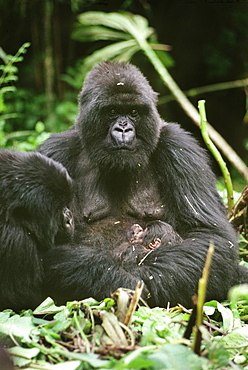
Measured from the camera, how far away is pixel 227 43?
7.06 m

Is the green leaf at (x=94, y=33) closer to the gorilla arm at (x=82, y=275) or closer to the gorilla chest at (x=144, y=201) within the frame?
the gorilla chest at (x=144, y=201)

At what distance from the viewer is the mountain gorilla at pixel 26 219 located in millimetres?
2703

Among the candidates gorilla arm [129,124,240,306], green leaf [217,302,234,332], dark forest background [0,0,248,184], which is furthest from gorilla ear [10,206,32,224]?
dark forest background [0,0,248,184]

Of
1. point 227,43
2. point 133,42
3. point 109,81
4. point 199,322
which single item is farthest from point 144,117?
point 227,43

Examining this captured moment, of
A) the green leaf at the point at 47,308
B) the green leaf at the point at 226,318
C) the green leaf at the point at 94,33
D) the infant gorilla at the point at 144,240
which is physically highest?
the green leaf at the point at 94,33

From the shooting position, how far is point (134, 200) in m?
3.38

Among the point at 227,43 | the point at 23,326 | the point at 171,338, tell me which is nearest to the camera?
the point at 171,338

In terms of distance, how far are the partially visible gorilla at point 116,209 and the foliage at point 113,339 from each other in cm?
26

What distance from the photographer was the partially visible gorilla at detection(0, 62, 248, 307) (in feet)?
9.10

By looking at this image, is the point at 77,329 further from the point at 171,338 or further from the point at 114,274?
the point at 114,274

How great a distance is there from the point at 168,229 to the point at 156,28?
493 cm

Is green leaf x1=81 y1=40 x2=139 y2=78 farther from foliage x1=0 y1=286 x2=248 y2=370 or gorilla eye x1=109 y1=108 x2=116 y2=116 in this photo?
foliage x1=0 y1=286 x2=248 y2=370

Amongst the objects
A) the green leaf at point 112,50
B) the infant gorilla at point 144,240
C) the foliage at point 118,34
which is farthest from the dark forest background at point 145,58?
the infant gorilla at point 144,240

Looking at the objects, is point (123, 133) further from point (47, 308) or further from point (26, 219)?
point (47, 308)
